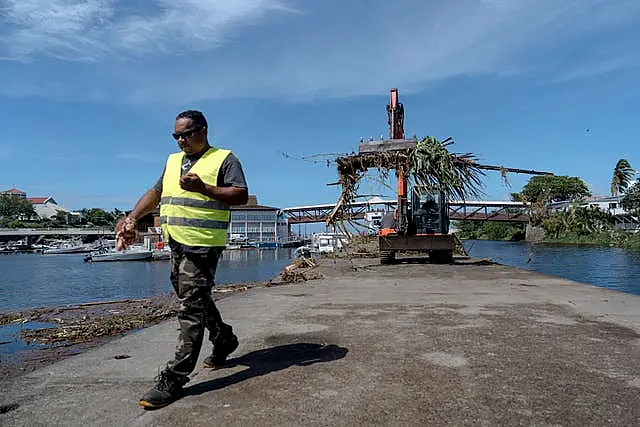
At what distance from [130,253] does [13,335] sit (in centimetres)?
4947

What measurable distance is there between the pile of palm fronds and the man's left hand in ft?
38.4

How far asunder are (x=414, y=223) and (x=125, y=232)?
44.2 ft

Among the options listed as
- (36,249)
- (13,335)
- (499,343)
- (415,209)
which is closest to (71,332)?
(13,335)

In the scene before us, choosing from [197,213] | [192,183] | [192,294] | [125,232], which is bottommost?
[192,294]

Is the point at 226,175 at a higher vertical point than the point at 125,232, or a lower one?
higher

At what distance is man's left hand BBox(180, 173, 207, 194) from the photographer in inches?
121

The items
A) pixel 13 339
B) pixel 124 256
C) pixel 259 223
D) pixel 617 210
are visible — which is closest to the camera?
pixel 13 339

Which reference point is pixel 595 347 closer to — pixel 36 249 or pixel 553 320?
pixel 553 320

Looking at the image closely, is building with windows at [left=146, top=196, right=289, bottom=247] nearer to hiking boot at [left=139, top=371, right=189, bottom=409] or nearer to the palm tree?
the palm tree

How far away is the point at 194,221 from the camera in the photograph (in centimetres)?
328

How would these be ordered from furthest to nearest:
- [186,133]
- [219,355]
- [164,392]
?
[219,355]
[186,133]
[164,392]

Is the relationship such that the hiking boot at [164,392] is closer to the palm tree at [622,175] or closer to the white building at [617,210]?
the white building at [617,210]

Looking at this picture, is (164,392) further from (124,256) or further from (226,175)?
(124,256)

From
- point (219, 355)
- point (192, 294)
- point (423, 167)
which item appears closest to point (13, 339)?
point (219, 355)
